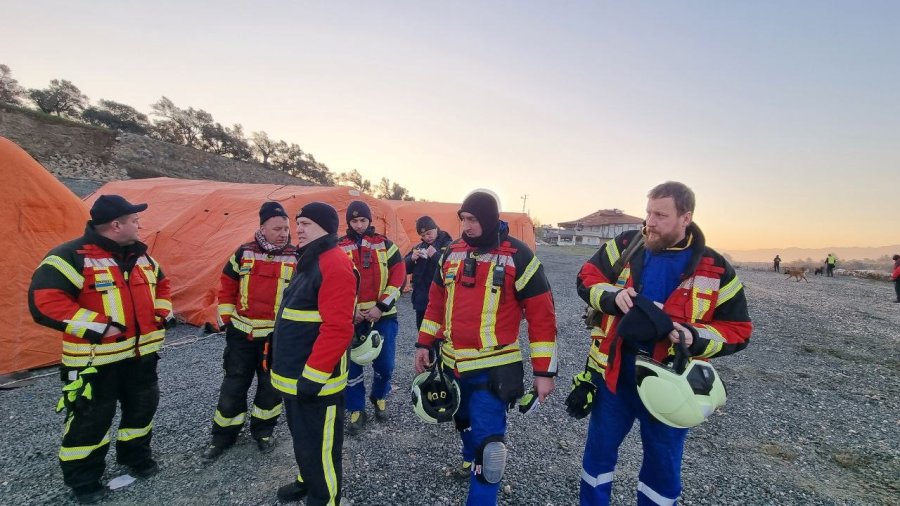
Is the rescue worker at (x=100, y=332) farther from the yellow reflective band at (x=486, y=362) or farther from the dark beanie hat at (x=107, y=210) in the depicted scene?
the yellow reflective band at (x=486, y=362)

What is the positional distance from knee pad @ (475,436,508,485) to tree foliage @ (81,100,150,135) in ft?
138

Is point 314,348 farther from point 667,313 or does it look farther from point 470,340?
point 667,313

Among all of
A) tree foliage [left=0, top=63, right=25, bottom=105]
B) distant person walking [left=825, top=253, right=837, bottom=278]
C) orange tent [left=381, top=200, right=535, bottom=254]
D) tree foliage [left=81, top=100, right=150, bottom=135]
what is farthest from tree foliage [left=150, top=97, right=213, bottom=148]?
distant person walking [left=825, top=253, right=837, bottom=278]

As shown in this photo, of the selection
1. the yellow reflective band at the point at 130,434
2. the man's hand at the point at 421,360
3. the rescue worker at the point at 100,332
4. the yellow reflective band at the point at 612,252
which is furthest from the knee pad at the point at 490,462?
the yellow reflective band at the point at 130,434

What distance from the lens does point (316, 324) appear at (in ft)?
8.10

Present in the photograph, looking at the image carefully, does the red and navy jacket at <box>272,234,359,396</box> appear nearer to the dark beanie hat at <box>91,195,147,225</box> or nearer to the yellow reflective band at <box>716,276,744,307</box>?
the dark beanie hat at <box>91,195,147,225</box>

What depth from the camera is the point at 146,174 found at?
24.9 m

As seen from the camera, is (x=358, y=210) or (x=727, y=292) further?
(x=358, y=210)

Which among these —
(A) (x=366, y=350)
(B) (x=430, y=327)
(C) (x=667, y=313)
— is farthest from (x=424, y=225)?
(C) (x=667, y=313)

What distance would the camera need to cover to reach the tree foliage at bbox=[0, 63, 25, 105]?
2828 centimetres

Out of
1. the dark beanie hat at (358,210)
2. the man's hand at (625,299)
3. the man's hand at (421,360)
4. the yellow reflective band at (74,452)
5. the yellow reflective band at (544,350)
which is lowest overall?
the yellow reflective band at (74,452)

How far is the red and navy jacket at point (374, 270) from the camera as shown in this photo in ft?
13.4

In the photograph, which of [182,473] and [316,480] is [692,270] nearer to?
[316,480]

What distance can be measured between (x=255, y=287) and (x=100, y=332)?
43.2 inches
